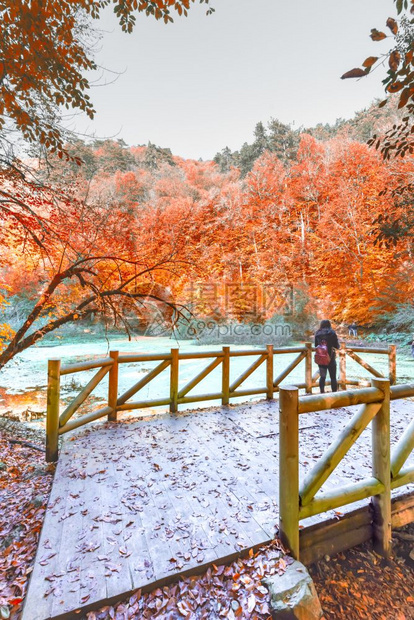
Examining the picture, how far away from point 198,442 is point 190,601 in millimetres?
2036

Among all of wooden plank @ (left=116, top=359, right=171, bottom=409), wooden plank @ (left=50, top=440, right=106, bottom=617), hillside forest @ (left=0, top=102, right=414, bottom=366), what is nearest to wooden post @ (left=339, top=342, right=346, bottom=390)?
wooden plank @ (left=116, top=359, right=171, bottom=409)

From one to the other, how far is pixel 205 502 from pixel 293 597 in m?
1.02

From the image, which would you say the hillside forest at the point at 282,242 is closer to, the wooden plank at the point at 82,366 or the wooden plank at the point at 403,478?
the wooden plank at the point at 82,366

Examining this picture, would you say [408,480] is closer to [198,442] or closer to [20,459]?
[198,442]

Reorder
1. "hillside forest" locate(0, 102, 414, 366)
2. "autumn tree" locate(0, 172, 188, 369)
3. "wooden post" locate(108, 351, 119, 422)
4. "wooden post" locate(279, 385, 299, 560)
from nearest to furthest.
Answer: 1. "wooden post" locate(279, 385, 299, 560)
2. "autumn tree" locate(0, 172, 188, 369)
3. "wooden post" locate(108, 351, 119, 422)
4. "hillside forest" locate(0, 102, 414, 366)

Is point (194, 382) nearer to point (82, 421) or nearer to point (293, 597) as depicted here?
point (82, 421)

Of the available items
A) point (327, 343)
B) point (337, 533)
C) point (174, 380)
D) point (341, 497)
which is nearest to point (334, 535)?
point (337, 533)

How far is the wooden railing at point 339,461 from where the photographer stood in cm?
200

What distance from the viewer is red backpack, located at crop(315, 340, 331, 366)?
18.0ft

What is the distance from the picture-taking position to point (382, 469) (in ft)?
7.70

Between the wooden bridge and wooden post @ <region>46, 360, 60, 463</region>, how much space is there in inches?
0.6

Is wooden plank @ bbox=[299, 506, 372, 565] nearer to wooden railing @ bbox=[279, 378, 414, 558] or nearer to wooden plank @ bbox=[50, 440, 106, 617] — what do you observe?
wooden railing @ bbox=[279, 378, 414, 558]

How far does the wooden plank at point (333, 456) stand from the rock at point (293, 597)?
419 millimetres

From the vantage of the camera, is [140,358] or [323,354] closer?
[140,358]
